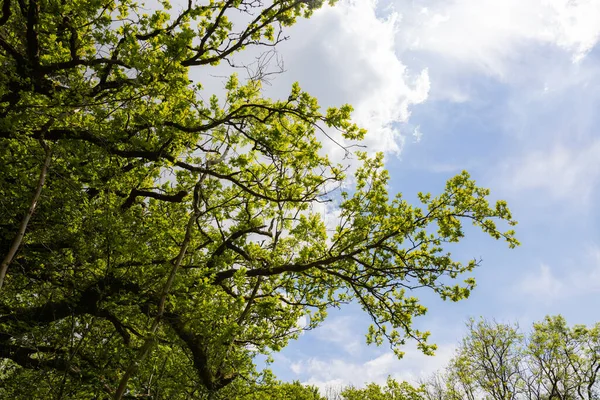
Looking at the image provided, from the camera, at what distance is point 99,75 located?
6.66 metres

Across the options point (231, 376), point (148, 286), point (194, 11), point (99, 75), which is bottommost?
point (231, 376)

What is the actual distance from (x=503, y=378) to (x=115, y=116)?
32.2 metres

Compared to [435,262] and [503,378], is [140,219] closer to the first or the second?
[435,262]

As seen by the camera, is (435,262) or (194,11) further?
(435,262)

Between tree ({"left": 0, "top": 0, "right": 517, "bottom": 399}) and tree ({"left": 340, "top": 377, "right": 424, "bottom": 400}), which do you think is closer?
tree ({"left": 0, "top": 0, "right": 517, "bottom": 399})

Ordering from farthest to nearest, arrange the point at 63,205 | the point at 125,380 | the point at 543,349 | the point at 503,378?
the point at 503,378 < the point at 543,349 < the point at 63,205 < the point at 125,380

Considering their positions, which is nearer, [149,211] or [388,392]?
[149,211]

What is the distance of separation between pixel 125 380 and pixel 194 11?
271 inches

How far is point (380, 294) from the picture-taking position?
9516mm

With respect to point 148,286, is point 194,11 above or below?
above

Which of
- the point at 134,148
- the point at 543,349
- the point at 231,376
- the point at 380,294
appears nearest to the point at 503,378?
the point at 543,349

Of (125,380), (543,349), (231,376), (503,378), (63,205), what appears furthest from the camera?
(503,378)

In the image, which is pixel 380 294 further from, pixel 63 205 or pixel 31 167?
pixel 31 167

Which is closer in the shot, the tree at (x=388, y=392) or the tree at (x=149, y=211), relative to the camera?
the tree at (x=149, y=211)
